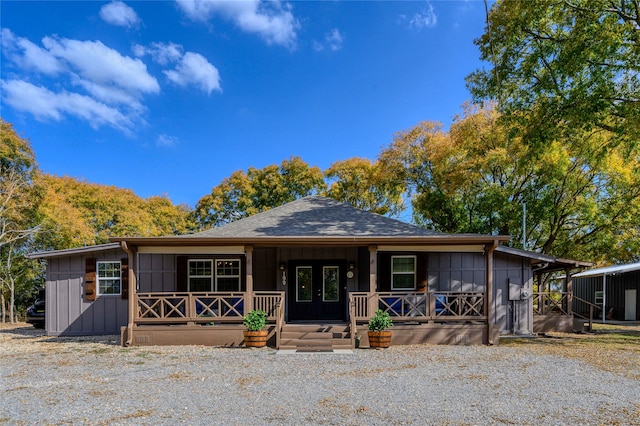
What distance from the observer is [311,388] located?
568 centimetres

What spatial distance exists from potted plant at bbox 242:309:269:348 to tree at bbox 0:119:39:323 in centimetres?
1269

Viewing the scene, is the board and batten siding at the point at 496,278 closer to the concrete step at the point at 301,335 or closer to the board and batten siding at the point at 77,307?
the concrete step at the point at 301,335

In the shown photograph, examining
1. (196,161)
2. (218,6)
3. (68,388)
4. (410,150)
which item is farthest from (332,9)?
(196,161)

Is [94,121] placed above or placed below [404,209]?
above

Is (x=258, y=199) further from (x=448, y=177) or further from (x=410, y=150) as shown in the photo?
(x=448, y=177)

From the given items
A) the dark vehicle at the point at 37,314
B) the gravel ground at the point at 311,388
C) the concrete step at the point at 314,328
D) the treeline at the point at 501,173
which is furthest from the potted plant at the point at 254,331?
the dark vehicle at the point at 37,314

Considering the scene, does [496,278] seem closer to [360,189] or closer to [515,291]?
[515,291]

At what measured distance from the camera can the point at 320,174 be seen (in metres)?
25.0

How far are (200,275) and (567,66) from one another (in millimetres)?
11416

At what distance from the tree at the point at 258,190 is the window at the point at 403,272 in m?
13.8

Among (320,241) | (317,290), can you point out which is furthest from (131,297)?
(317,290)

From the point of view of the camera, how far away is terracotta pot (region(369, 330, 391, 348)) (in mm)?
8969

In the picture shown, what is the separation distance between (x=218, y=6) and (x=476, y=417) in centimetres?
1448

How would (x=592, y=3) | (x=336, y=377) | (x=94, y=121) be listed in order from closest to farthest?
(x=336, y=377) → (x=592, y=3) → (x=94, y=121)
